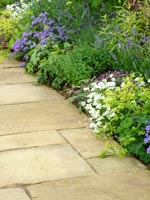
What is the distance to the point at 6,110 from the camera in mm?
5609

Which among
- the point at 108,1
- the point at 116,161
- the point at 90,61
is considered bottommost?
the point at 116,161

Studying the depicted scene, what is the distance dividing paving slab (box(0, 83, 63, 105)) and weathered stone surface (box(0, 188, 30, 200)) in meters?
2.11

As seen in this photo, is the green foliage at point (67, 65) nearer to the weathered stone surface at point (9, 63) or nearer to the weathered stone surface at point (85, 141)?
the weathered stone surface at point (9, 63)

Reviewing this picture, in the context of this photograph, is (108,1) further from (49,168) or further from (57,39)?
(49,168)

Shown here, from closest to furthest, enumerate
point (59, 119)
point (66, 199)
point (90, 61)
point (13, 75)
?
point (66, 199)
point (59, 119)
point (90, 61)
point (13, 75)

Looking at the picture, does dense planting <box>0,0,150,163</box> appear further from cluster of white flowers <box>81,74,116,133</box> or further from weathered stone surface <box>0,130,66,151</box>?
weathered stone surface <box>0,130,66,151</box>


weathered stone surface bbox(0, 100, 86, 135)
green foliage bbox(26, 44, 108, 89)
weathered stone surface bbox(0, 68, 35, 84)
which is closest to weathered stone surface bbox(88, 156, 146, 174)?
weathered stone surface bbox(0, 100, 86, 135)

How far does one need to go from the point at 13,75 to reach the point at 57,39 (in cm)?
74

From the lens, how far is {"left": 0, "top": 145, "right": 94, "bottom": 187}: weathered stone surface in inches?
159

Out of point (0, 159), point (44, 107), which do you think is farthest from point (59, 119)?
point (0, 159)

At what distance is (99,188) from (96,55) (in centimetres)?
261

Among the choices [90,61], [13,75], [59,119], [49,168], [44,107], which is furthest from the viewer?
[13,75]

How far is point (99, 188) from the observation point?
3865mm

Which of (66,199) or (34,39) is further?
(34,39)
